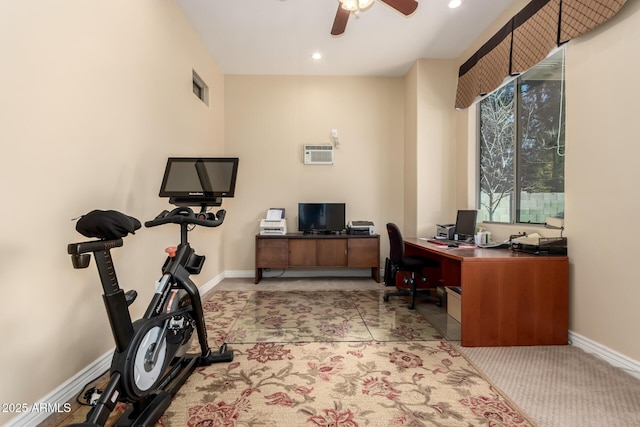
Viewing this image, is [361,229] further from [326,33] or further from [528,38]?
[528,38]

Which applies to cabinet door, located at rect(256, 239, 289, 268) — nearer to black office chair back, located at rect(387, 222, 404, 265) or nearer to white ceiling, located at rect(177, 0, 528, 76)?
black office chair back, located at rect(387, 222, 404, 265)

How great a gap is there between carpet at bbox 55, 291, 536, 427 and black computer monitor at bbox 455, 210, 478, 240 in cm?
118

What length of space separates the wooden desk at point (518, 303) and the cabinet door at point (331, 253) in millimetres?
2128

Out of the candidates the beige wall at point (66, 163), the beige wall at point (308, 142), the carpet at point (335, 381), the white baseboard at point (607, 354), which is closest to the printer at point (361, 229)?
the beige wall at point (308, 142)

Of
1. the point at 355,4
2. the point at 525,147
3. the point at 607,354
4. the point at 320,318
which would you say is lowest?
the point at 320,318

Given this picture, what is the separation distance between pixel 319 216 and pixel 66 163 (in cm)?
323

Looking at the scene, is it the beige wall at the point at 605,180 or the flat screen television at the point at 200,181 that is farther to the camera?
the flat screen television at the point at 200,181

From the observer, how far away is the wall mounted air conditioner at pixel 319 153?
180 inches

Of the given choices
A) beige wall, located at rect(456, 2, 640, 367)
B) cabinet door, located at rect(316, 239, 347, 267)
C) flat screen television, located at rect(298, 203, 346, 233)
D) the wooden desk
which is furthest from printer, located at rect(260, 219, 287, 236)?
beige wall, located at rect(456, 2, 640, 367)

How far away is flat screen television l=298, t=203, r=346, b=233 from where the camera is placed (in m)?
4.45

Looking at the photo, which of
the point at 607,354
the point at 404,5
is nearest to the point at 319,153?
the point at 404,5

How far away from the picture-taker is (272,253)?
4.21 meters

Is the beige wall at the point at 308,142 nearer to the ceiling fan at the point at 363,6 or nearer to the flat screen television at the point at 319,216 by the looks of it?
the flat screen television at the point at 319,216

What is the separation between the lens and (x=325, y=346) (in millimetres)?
2264
